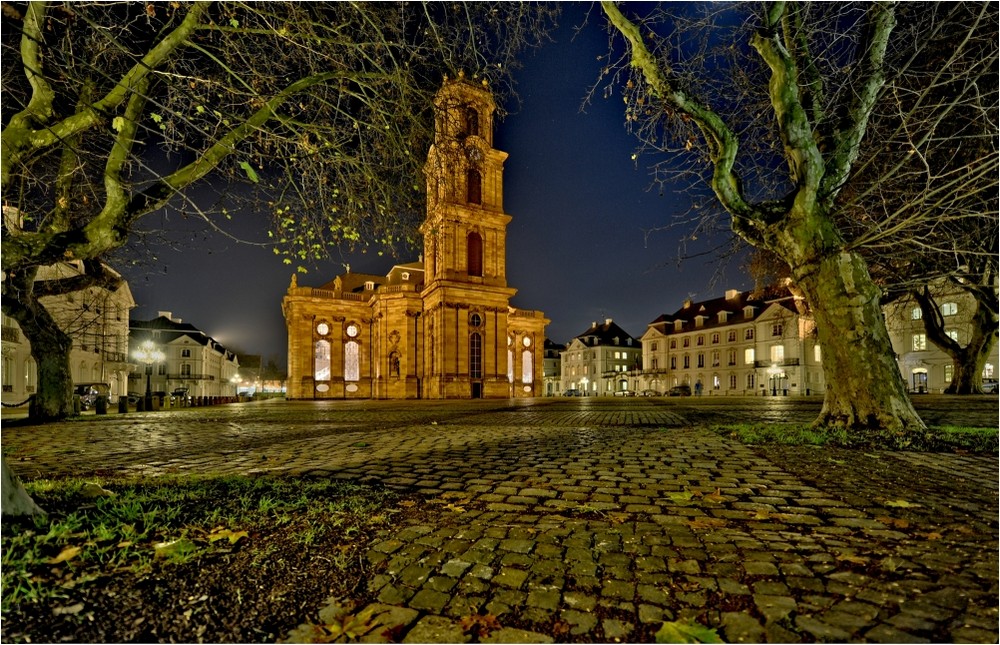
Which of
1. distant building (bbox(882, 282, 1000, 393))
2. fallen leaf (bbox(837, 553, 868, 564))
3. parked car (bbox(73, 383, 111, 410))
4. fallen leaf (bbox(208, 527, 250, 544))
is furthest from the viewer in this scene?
distant building (bbox(882, 282, 1000, 393))

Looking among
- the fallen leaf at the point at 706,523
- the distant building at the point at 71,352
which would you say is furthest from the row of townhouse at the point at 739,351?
the distant building at the point at 71,352

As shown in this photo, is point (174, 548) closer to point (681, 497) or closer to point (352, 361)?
point (681, 497)

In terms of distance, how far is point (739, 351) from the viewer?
59375mm

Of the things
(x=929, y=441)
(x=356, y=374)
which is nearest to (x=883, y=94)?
(x=929, y=441)

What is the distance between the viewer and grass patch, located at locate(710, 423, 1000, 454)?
20.9ft

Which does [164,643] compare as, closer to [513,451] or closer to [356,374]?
[513,451]

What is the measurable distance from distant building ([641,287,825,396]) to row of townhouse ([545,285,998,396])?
0.12m

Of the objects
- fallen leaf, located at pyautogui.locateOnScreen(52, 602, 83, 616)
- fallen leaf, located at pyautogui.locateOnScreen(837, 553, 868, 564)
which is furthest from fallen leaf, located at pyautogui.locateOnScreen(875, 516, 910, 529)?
fallen leaf, located at pyautogui.locateOnScreen(52, 602, 83, 616)

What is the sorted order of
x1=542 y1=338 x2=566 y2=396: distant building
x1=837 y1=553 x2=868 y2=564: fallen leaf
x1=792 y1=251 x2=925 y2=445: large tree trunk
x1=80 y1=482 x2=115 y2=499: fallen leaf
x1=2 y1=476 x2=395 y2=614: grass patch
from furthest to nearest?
x1=542 y1=338 x2=566 y2=396: distant building, x1=792 y1=251 x2=925 y2=445: large tree trunk, x1=80 y1=482 x2=115 y2=499: fallen leaf, x1=837 y1=553 x2=868 y2=564: fallen leaf, x1=2 y1=476 x2=395 y2=614: grass patch

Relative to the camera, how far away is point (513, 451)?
7.08 metres

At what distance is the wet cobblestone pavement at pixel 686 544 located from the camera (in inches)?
80.4

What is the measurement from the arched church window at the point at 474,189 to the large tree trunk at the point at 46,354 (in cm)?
3544

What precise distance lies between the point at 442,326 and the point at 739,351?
128 feet

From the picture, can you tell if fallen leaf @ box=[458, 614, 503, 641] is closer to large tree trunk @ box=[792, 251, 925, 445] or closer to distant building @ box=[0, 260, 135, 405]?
large tree trunk @ box=[792, 251, 925, 445]
